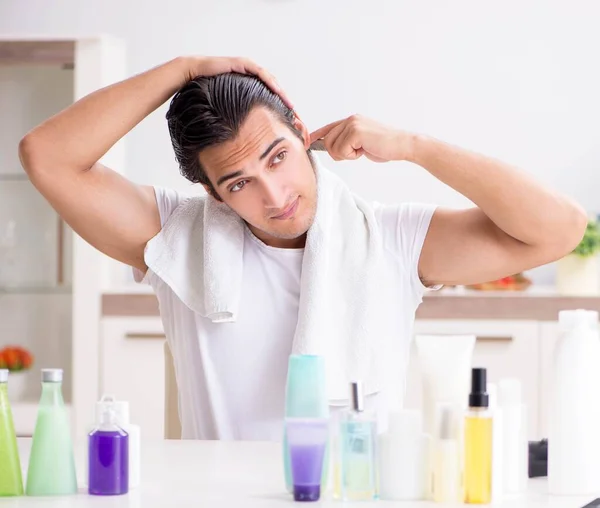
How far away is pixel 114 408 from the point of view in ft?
4.04

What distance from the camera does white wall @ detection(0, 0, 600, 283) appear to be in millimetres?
3691

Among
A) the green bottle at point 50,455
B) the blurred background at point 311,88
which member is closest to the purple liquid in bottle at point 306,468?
the green bottle at point 50,455

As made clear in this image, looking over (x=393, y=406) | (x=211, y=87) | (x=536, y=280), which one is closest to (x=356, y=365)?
(x=393, y=406)

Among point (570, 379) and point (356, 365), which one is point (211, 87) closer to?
point (356, 365)

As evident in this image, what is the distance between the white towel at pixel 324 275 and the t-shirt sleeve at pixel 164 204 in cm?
2

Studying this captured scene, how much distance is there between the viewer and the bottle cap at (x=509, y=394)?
1.24 m

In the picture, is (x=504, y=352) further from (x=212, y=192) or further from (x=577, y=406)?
(x=577, y=406)

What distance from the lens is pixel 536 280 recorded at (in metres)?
3.71

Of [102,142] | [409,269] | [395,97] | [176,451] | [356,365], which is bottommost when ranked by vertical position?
[176,451]

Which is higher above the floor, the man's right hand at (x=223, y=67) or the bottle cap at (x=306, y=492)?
the man's right hand at (x=223, y=67)

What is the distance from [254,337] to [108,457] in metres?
0.62

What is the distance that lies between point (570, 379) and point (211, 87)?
2.72 ft

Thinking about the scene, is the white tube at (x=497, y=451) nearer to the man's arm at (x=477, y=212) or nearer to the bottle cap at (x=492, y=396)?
the bottle cap at (x=492, y=396)

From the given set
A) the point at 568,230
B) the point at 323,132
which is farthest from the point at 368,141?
the point at 568,230
